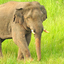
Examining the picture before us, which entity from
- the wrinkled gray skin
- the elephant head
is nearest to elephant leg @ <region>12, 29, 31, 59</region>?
the wrinkled gray skin

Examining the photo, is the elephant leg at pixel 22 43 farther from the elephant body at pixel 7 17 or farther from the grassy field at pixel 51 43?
the elephant body at pixel 7 17

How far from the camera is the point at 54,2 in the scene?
875 cm

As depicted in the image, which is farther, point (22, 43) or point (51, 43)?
point (51, 43)

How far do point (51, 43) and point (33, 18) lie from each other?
A: 1688 millimetres

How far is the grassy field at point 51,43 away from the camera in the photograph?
5.21 metres

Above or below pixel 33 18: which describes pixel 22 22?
below

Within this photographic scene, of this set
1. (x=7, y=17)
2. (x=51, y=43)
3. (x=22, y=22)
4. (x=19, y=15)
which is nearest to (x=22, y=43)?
(x=22, y=22)

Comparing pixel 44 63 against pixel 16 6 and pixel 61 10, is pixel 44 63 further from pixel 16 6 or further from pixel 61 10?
pixel 61 10

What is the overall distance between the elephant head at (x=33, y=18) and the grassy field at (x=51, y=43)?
527mm

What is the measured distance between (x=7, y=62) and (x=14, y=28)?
80 centimetres

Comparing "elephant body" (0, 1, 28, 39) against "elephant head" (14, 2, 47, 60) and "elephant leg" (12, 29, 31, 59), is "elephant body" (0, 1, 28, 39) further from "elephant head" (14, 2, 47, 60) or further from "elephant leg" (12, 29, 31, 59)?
"elephant leg" (12, 29, 31, 59)

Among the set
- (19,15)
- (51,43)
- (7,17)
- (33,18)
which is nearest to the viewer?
(33,18)

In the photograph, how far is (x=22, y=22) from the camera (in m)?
5.25

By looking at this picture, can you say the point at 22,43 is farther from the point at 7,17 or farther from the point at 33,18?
the point at 7,17
